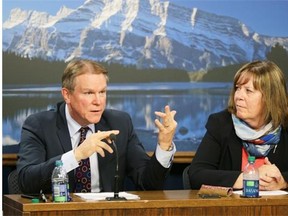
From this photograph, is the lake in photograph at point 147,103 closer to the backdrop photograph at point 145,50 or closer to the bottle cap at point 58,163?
the backdrop photograph at point 145,50

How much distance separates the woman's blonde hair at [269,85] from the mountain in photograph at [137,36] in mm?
948

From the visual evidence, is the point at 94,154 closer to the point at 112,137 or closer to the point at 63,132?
the point at 63,132

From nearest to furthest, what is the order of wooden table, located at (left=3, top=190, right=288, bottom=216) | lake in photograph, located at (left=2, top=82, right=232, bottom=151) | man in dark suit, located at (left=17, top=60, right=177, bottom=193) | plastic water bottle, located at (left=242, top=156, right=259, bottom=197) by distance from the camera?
wooden table, located at (left=3, top=190, right=288, bottom=216), plastic water bottle, located at (left=242, top=156, right=259, bottom=197), man in dark suit, located at (left=17, top=60, right=177, bottom=193), lake in photograph, located at (left=2, top=82, right=232, bottom=151)

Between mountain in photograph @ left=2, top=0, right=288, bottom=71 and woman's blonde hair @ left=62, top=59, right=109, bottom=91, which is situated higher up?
mountain in photograph @ left=2, top=0, right=288, bottom=71

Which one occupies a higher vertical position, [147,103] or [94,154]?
[147,103]

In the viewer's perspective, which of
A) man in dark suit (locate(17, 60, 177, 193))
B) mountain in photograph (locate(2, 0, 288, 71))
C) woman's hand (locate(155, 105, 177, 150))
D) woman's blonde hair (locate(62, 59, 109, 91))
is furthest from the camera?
mountain in photograph (locate(2, 0, 288, 71))

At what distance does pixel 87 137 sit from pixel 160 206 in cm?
74

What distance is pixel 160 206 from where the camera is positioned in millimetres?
3695

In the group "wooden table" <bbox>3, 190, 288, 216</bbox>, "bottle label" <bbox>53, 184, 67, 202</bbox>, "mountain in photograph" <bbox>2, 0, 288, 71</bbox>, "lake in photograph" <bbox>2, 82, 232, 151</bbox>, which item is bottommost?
"wooden table" <bbox>3, 190, 288, 216</bbox>

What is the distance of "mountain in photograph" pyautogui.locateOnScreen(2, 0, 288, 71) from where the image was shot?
5.14 metres

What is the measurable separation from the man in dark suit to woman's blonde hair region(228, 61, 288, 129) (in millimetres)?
550

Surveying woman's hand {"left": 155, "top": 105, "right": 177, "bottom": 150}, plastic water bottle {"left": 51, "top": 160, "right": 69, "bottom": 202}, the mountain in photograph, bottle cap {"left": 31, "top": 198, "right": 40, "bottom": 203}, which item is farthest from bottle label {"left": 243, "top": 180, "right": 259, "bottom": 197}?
the mountain in photograph

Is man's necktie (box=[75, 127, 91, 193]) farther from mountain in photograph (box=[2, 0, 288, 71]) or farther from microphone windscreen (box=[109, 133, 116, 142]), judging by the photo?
mountain in photograph (box=[2, 0, 288, 71])

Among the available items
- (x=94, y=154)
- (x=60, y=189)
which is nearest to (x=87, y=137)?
(x=94, y=154)
